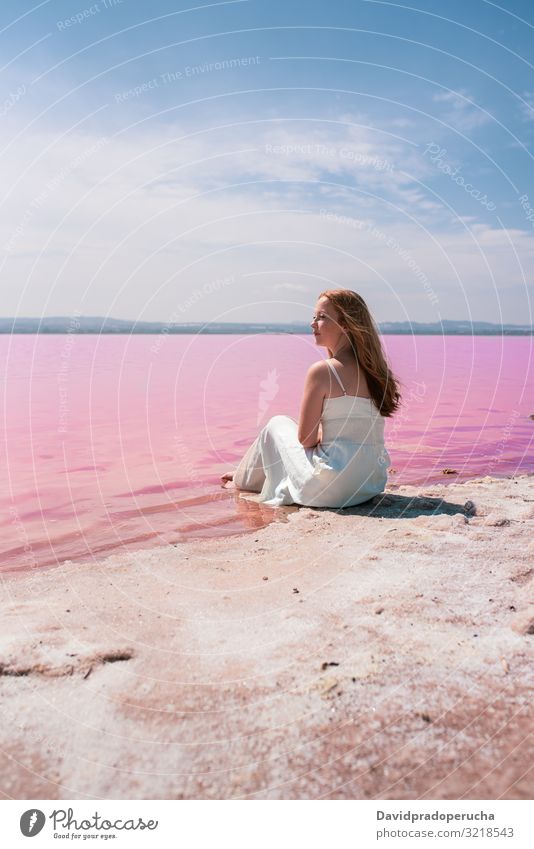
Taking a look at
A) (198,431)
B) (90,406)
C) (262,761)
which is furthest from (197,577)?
(90,406)

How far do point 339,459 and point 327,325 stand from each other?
1.24m

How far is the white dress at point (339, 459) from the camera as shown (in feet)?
19.1

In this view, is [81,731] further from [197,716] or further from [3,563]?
[3,563]

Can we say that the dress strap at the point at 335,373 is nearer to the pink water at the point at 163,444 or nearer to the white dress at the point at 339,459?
the white dress at the point at 339,459

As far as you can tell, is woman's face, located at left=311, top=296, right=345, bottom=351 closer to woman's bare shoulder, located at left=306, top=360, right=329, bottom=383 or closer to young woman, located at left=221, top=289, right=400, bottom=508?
young woman, located at left=221, top=289, right=400, bottom=508

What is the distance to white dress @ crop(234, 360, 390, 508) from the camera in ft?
19.1

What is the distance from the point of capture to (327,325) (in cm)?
595

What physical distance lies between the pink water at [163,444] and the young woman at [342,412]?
0.59m

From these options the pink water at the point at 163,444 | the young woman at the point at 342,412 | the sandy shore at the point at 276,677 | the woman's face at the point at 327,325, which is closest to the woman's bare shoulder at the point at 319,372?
the young woman at the point at 342,412

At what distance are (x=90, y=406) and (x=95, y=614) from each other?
31.2ft

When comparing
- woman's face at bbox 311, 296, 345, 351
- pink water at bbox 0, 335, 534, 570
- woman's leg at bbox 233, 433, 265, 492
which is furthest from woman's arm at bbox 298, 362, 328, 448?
pink water at bbox 0, 335, 534, 570

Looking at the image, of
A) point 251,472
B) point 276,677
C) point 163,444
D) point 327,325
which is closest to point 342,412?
point 327,325

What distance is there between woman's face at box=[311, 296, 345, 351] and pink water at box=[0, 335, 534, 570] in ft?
5.56

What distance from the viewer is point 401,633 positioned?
309 centimetres
